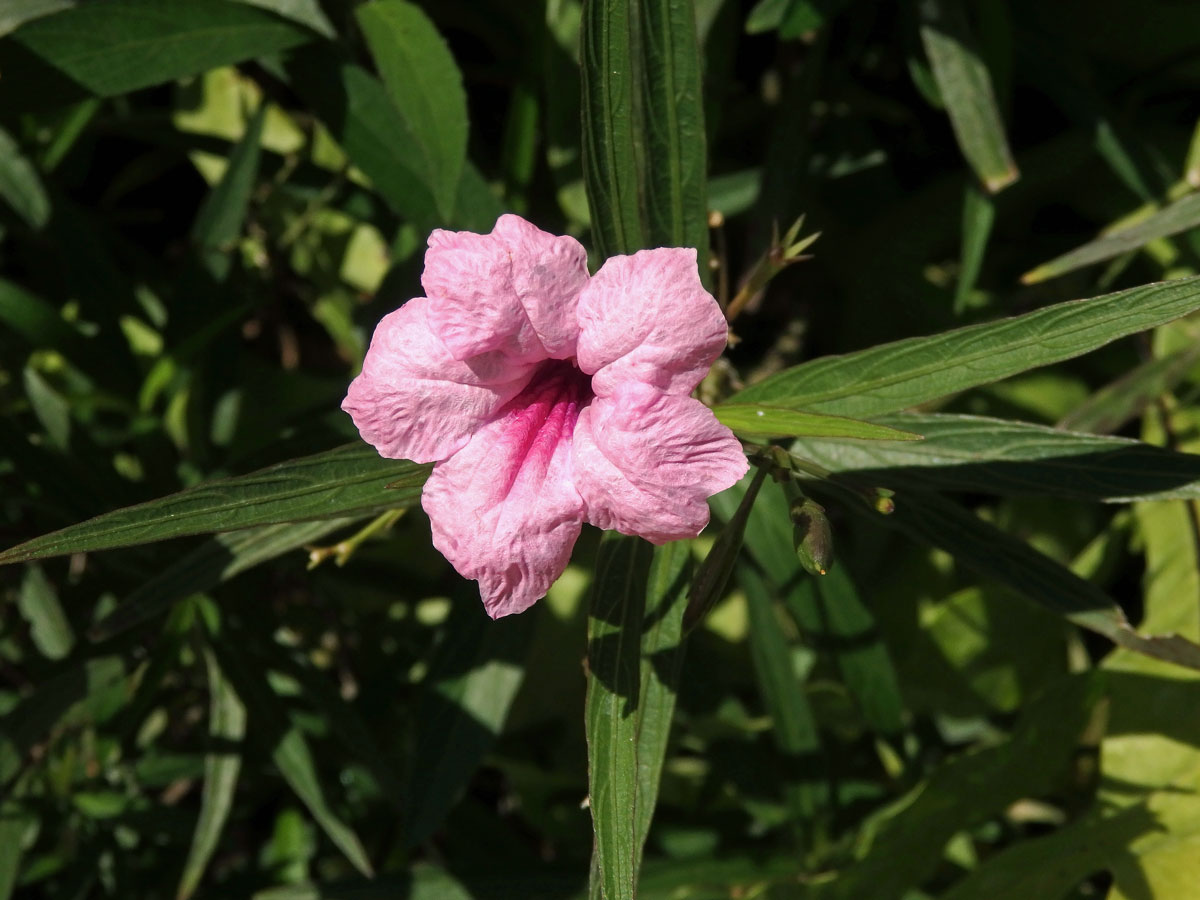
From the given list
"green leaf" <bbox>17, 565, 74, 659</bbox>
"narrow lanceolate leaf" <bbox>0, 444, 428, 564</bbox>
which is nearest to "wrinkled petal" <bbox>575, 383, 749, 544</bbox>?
"narrow lanceolate leaf" <bbox>0, 444, 428, 564</bbox>

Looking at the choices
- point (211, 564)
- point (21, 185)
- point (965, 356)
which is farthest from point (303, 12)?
point (965, 356)

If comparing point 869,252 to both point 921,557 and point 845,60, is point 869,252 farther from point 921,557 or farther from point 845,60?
point 921,557

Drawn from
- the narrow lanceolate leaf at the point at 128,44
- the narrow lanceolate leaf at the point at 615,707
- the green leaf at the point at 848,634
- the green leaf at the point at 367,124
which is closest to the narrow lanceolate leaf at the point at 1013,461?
the narrow lanceolate leaf at the point at 615,707

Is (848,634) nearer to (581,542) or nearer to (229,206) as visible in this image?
(581,542)

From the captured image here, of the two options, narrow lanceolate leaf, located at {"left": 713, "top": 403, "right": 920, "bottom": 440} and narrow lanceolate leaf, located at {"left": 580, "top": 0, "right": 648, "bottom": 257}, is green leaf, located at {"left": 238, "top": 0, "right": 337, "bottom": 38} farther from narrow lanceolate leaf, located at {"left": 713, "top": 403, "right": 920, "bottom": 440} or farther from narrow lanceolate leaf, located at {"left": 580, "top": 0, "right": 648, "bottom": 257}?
narrow lanceolate leaf, located at {"left": 713, "top": 403, "right": 920, "bottom": 440}

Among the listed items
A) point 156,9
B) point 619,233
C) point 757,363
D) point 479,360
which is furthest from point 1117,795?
point 156,9

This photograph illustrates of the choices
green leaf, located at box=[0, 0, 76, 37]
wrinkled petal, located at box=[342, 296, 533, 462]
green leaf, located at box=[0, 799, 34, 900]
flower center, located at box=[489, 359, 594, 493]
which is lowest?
green leaf, located at box=[0, 799, 34, 900]
